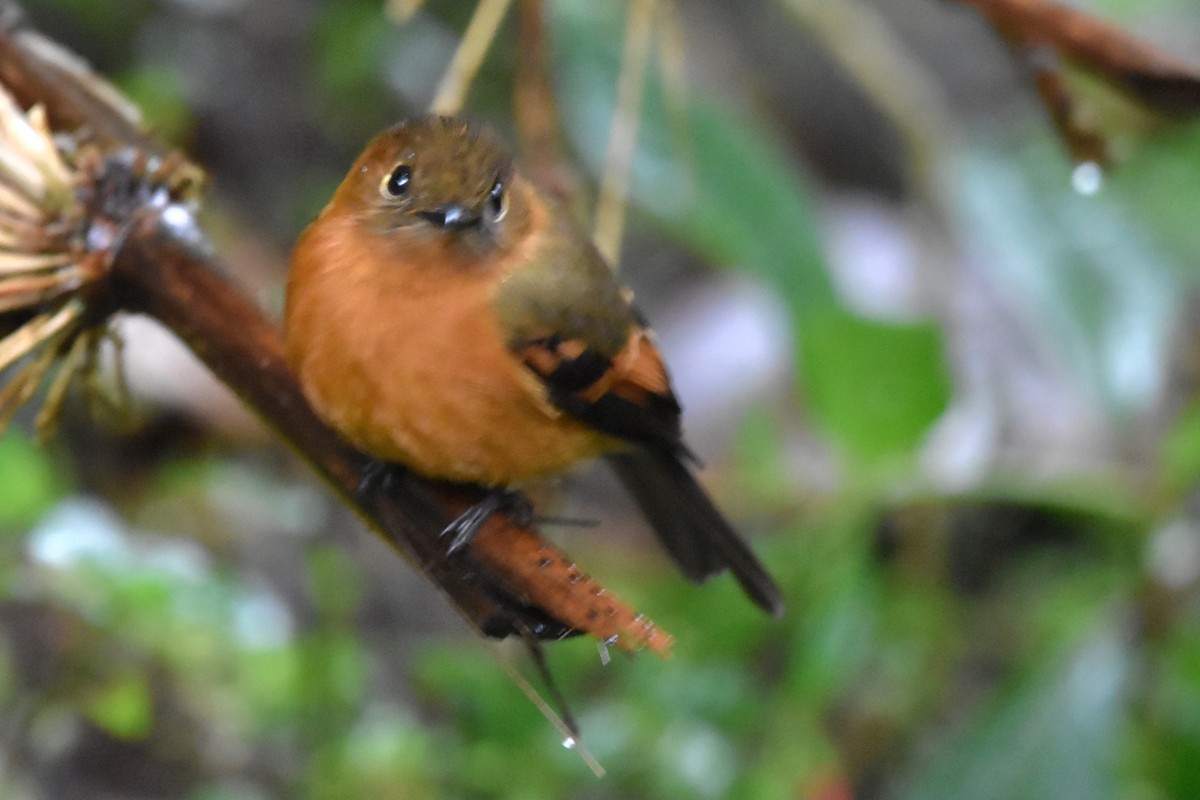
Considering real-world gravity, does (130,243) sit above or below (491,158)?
above

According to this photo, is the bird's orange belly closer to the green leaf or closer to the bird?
the bird

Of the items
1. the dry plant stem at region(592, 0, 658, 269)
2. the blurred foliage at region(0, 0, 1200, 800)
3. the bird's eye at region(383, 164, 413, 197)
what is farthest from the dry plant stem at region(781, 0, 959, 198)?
the bird's eye at region(383, 164, 413, 197)

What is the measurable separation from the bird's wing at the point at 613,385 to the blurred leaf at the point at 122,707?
0.70 m

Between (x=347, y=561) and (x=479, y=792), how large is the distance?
0.99m

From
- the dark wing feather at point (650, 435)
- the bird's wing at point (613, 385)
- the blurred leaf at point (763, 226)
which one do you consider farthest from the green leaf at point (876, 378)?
the bird's wing at point (613, 385)

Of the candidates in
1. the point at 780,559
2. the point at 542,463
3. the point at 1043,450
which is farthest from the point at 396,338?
the point at 1043,450

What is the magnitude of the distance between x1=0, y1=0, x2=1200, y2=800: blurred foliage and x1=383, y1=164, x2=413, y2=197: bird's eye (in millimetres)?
703

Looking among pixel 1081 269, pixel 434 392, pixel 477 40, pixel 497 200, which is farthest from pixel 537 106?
pixel 1081 269

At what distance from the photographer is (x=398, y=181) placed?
62.5 inches

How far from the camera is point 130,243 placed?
141 centimetres

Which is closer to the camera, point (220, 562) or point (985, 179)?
point (220, 562)

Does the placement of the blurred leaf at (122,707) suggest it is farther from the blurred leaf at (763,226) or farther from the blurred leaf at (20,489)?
the blurred leaf at (763,226)

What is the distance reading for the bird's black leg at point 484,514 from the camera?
1.33 m

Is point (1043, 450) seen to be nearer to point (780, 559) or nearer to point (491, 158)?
point (780, 559)
